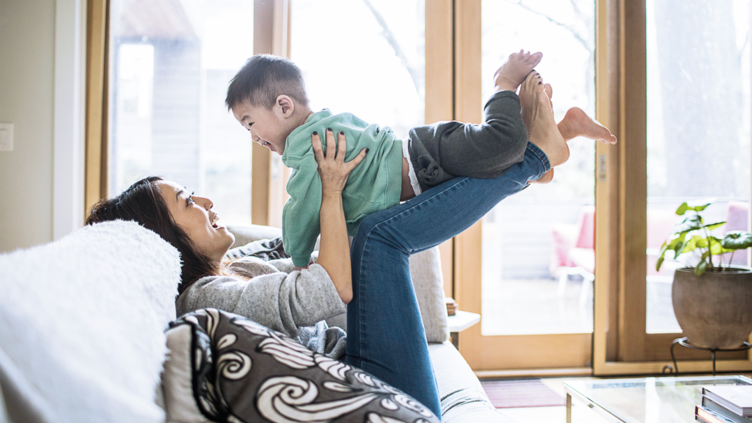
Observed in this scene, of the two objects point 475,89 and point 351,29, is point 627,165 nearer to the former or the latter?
point 475,89

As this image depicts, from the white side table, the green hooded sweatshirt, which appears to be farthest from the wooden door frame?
the green hooded sweatshirt

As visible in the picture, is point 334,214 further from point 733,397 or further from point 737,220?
point 737,220

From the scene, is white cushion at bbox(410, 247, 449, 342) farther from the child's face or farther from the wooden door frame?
the wooden door frame

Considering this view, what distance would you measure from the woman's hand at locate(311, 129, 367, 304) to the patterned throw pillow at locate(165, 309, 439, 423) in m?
0.32

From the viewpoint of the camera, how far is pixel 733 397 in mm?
1210

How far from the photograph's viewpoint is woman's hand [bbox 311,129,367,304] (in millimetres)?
920

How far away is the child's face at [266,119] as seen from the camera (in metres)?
1.19

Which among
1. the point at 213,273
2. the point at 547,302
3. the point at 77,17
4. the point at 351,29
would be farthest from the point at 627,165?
the point at 77,17

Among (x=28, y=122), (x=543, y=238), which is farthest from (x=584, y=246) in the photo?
(x=28, y=122)

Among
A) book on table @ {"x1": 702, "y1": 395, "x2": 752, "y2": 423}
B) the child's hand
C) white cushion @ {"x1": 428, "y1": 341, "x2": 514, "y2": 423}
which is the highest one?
the child's hand

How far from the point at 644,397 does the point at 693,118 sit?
185cm

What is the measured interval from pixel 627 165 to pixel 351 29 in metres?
1.77

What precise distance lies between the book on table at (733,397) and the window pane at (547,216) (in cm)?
121

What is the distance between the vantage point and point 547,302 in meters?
2.53
